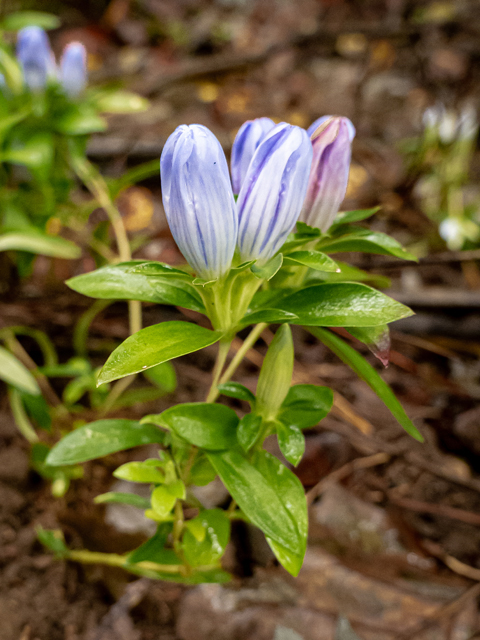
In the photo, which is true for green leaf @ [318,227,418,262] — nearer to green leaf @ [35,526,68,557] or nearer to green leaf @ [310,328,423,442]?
green leaf @ [310,328,423,442]

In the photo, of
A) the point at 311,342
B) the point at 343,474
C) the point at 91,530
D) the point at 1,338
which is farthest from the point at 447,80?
the point at 91,530

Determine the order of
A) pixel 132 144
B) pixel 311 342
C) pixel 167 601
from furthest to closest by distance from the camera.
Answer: pixel 132 144, pixel 311 342, pixel 167 601

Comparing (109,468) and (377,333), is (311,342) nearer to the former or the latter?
(109,468)

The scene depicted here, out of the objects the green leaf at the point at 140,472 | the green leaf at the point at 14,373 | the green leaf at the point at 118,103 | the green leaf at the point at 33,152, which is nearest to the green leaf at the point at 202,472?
the green leaf at the point at 140,472

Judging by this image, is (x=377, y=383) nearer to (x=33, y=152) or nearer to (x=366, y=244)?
(x=366, y=244)

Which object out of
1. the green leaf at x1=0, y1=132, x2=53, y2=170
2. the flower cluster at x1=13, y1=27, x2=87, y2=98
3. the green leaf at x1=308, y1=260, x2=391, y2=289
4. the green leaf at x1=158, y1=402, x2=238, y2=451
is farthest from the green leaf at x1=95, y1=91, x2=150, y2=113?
the green leaf at x1=158, y1=402, x2=238, y2=451

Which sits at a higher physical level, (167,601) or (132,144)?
(132,144)
